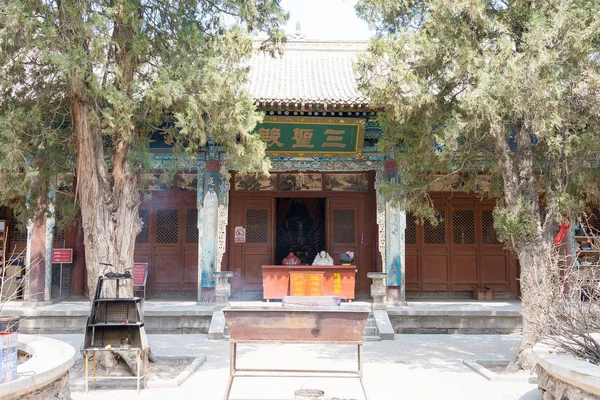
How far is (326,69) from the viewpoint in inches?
484

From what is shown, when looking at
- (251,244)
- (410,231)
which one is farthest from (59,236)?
(410,231)

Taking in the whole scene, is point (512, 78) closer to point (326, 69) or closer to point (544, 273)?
point (544, 273)

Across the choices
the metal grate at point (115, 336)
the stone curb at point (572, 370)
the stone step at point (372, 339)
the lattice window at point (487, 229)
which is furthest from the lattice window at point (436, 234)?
the metal grate at point (115, 336)

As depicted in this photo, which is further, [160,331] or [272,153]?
[272,153]

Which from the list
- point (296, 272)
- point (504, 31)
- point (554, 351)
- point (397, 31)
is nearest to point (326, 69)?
point (296, 272)

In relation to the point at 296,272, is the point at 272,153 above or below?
above

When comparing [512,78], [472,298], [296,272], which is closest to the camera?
[512,78]

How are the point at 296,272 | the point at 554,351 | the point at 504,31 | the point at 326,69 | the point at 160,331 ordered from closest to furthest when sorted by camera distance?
1. the point at 554,351
2. the point at 504,31
3. the point at 160,331
4. the point at 296,272
5. the point at 326,69

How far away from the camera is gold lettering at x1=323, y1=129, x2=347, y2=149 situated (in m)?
10.1

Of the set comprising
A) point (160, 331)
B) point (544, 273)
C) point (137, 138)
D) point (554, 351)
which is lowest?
point (160, 331)

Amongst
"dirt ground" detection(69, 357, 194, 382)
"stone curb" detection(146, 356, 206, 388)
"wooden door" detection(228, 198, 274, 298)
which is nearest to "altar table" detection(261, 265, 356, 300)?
"wooden door" detection(228, 198, 274, 298)

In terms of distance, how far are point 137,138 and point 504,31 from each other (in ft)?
14.7

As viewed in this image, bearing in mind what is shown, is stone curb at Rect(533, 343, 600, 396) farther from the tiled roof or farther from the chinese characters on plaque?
the chinese characters on plaque

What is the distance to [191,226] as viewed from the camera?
11.7m
